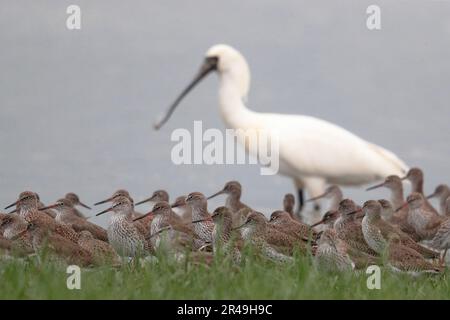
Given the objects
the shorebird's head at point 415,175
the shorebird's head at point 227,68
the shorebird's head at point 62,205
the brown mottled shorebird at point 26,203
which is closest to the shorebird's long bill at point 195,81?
→ the shorebird's head at point 227,68

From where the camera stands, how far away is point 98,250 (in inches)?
287

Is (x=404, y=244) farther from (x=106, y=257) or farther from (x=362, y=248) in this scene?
(x=106, y=257)

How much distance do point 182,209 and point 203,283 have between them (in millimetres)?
3688

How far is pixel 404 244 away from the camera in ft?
25.7

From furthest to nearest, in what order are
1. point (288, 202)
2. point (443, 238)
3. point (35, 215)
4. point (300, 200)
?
point (300, 200) → point (288, 202) → point (443, 238) → point (35, 215)

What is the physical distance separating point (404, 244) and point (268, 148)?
270 inches

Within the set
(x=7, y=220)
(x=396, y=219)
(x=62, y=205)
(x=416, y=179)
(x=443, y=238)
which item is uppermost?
(x=416, y=179)

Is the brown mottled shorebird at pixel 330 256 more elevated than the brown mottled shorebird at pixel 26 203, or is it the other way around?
the brown mottled shorebird at pixel 26 203

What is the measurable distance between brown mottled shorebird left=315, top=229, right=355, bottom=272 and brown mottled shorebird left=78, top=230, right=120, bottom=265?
4.54 ft

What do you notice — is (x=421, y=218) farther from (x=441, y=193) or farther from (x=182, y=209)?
(x=441, y=193)

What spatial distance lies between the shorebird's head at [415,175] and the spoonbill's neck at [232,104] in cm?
308

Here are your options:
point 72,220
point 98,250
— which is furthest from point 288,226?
point 72,220

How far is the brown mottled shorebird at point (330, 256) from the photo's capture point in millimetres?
6676

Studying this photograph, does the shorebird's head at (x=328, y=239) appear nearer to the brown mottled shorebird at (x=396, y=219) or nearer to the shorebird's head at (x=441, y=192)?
the brown mottled shorebird at (x=396, y=219)
